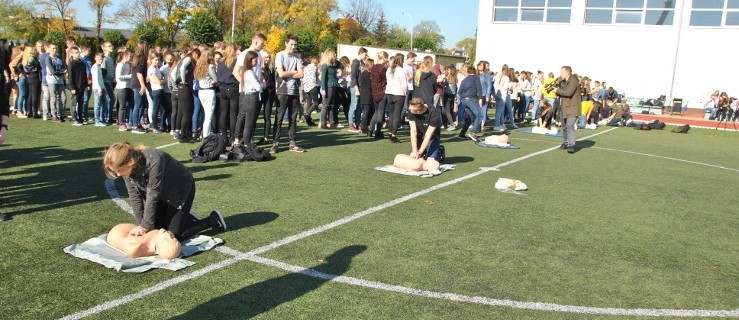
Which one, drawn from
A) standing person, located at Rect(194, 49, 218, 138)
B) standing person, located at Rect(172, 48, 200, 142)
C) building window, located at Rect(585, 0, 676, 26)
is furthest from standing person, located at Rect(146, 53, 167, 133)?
building window, located at Rect(585, 0, 676, 26)

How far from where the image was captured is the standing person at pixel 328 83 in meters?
14.8

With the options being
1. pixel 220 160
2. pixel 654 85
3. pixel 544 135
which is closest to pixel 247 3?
pixel 654 85

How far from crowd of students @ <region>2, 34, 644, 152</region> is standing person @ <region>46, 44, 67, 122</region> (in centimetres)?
2

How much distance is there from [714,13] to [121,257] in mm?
34185

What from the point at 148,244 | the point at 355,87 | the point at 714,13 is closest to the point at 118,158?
the point at 148,244

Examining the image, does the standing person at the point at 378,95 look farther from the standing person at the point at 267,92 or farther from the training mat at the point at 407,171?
the training mat at the point at 407,171

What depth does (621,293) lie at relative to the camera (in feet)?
15.6

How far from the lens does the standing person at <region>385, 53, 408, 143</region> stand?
43.2ft

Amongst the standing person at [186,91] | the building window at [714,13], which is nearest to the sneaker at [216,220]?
the standing person at [186,91]

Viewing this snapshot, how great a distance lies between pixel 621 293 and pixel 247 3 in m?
75.6

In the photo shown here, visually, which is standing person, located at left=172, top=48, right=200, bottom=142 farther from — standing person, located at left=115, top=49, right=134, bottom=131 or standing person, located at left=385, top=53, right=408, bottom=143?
standing person, located at left=385, top=53, right=408, bottom=143

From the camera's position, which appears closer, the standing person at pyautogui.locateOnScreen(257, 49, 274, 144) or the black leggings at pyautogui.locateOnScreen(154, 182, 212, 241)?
the black leggings at pyautogui.locateOnScreen(154, 182, 212, 241)

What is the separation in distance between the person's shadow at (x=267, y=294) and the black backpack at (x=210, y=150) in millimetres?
4940

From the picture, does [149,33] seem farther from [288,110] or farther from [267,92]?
[288,110]
